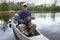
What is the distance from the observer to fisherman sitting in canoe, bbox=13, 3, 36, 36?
8.34 m

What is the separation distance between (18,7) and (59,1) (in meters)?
24.7

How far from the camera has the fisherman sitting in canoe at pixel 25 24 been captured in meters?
8.34

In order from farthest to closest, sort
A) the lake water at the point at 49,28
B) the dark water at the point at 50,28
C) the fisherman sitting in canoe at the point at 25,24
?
the dark water at the point at 50,28, the lake water at the point at 49,28, the fisherman sitting in canoe at the point at 25,24

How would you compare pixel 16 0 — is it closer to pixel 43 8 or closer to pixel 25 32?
pixel 43 8

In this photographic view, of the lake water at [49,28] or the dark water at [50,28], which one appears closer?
the lake water at [49,28]

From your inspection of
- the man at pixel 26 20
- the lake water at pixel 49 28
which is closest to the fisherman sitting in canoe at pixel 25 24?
the man at pixel 26 20

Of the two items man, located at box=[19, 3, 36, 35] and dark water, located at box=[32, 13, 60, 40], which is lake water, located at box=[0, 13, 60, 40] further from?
man, located at box=[19, 3, 36, 35]

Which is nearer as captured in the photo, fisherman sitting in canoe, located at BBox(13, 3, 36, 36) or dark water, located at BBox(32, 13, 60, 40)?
fisherman sitting in canoe, located at BBox(13, 3, 36, 36)

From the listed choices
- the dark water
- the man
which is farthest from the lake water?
the man

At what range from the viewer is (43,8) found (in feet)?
194

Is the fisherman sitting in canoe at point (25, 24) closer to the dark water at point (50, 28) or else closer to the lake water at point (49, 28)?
the lake water at point (49, 28)

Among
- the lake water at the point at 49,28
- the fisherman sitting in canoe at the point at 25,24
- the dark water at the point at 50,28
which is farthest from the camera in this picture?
the dark water at the point at 50,28

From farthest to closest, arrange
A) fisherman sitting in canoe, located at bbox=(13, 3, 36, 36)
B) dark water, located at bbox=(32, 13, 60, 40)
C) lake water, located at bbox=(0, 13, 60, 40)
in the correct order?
dark water, located at bbox=(32, 13, 60, 40) → lake water, located at bbox=(0, 13, 60, 40) → fisherman sitting in canoe, located at bbox=(13, 3, 36, 36)

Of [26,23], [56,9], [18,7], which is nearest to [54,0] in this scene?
[56,9]
